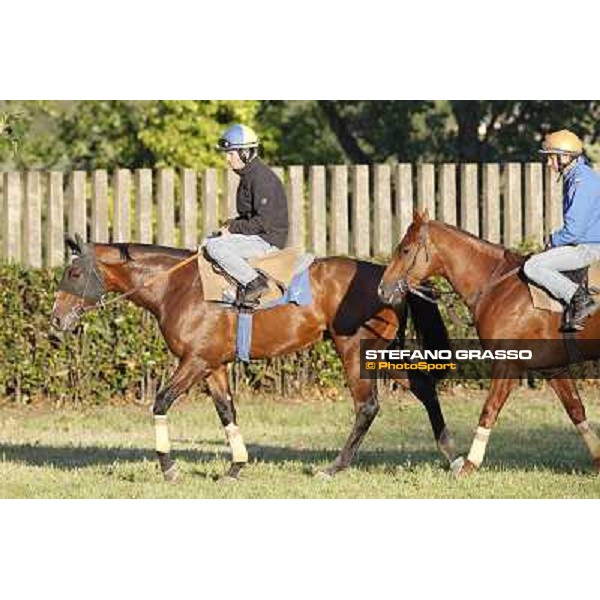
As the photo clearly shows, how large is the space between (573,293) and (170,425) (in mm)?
5816

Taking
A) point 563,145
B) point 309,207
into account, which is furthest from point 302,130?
point 563,145

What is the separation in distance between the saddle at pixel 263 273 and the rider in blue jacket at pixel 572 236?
6.56 ft

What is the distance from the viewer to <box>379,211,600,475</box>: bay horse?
1300 centimetres

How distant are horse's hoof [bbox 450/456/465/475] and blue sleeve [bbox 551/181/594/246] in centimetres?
200

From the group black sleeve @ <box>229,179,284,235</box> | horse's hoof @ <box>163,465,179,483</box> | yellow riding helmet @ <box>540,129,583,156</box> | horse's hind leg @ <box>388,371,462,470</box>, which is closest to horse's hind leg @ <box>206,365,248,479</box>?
horse's hoof @ <box>163,465,179,483</box>

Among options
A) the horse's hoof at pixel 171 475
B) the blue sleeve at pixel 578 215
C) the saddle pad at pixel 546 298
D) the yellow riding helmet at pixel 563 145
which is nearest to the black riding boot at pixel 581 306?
the saddle pad at pixel 546 298

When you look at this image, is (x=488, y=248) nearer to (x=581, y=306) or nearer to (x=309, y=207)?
(x=581, y=306)

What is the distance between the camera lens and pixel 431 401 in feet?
44.8

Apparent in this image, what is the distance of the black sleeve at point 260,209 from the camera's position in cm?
1323

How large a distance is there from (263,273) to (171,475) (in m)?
1.85

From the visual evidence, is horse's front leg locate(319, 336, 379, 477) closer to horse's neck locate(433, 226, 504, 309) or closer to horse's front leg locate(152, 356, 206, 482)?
horse's neck locate(433, 226, 504, 309)

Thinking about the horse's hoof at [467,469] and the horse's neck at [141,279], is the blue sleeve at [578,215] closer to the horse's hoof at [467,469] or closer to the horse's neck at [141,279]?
the horse's hoof at [467,469]

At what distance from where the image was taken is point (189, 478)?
44.3 feet

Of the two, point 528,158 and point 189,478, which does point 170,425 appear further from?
point 528,158
